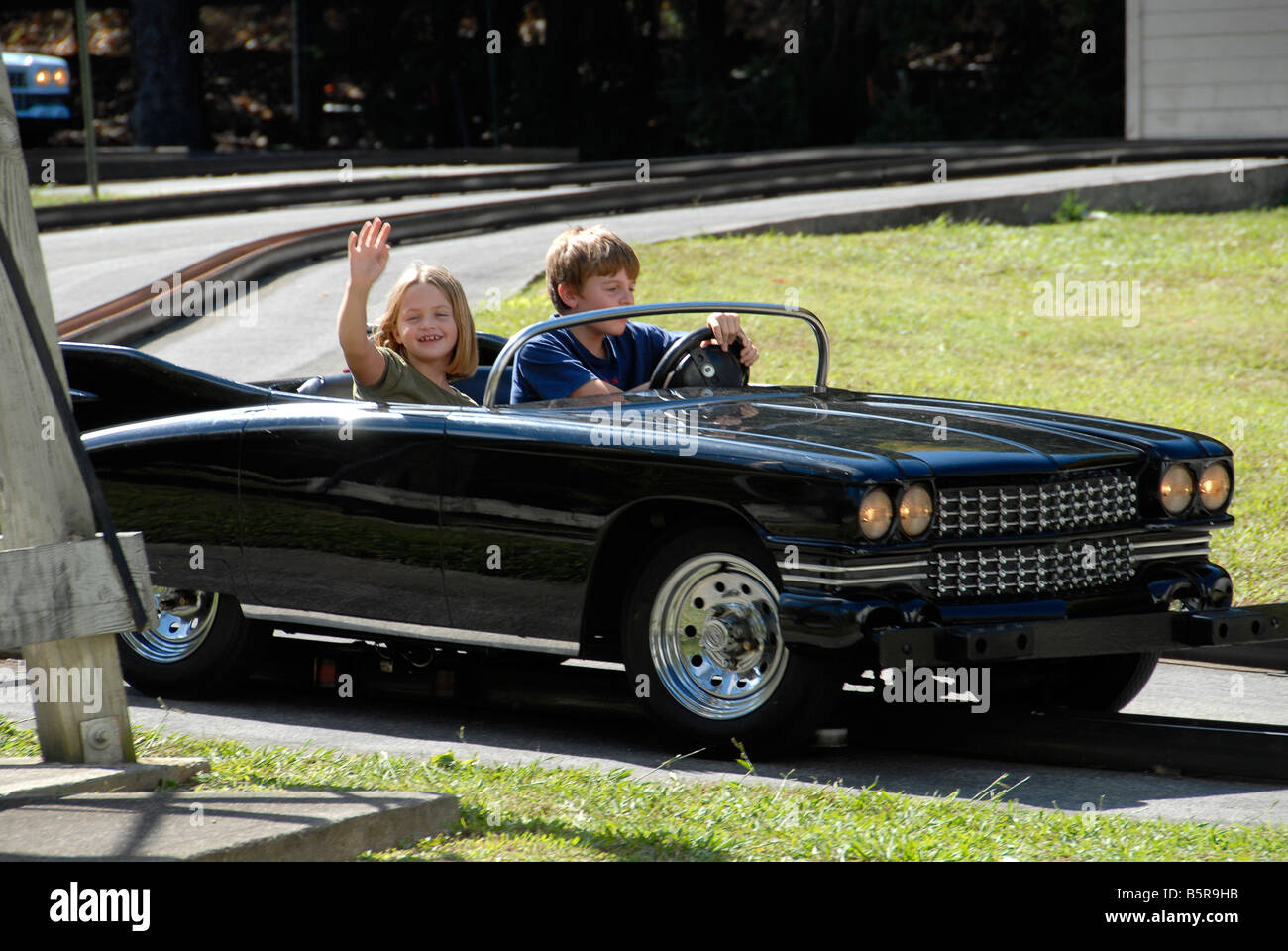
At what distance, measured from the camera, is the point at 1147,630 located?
491 centimetres

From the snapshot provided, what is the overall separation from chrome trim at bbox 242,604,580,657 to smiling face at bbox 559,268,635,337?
1279mm

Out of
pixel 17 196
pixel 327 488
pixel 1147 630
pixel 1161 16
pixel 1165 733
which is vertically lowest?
pixel 1165 733

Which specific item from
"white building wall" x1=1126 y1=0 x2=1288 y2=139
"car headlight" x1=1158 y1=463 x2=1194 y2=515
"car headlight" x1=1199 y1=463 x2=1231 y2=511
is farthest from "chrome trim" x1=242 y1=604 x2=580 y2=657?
"white building wall" x1=1126 y1=0 x2=1288 y2=139

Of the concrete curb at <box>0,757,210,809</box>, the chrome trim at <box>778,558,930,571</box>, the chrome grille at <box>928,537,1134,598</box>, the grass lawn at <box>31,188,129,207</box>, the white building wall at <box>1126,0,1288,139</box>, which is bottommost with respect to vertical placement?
the concrete curb at <box>0,757,210,809</box>

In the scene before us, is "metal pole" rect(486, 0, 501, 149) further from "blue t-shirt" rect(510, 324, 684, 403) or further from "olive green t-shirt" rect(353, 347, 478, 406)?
"olive green t-shirt" rect(353, 347, 478, 406)

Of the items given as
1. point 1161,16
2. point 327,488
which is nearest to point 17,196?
point 327,488

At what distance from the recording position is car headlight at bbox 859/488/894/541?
463 centimetres

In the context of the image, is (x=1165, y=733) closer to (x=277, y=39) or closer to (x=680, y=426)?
(x=680, y=426)

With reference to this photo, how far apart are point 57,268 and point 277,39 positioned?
98.0 feet

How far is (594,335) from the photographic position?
6043 millimetres

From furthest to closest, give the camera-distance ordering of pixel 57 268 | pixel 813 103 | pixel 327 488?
pixel 813 103, pixel 57 268, pixel 327 488

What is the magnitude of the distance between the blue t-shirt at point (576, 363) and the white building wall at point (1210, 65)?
74.7 feet

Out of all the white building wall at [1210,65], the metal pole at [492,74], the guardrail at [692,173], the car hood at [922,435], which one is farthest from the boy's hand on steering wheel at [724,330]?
the metal pole at [492,74]

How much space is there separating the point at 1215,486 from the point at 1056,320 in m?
9.35
